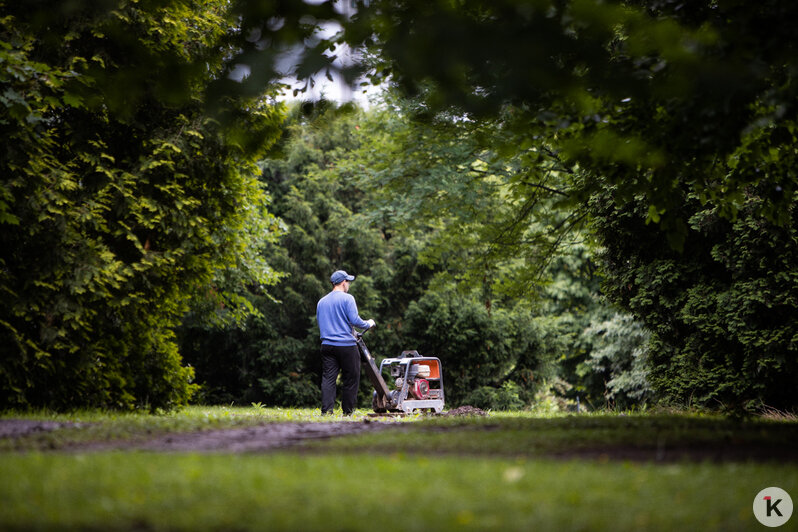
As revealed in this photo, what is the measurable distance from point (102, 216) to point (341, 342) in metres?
3.82

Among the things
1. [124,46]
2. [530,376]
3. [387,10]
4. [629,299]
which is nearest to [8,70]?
[124,46]

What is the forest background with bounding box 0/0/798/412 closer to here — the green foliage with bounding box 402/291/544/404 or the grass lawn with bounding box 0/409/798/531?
the green foliage with bounding box 402/291/544/404

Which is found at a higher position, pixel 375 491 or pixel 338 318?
pixel 338 318

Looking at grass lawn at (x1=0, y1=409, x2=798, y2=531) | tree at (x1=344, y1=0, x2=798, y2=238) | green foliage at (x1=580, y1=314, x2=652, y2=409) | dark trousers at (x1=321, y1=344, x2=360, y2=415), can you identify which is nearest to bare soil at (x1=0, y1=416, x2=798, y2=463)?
grass lawn at (x1=0, y1=409, x2=798, y2=531)

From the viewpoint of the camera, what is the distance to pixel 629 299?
485 inches

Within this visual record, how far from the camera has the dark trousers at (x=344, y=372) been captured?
35.8 feet

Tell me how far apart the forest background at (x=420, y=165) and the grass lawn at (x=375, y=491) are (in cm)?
222

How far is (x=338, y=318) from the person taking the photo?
1102 centimetres

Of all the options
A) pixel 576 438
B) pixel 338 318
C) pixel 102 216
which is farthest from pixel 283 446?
pixel 338 318

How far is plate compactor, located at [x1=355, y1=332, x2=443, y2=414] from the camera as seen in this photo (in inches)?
487

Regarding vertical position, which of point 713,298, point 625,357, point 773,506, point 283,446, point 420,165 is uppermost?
point 420,165

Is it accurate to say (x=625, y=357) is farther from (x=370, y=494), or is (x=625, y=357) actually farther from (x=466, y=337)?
(x=370, y=494)

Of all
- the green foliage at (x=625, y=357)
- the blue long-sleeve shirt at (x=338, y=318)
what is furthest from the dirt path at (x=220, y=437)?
the green foliage at (x=625, y=357)

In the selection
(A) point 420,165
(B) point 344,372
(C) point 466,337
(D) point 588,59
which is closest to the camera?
(D) point 588,59
